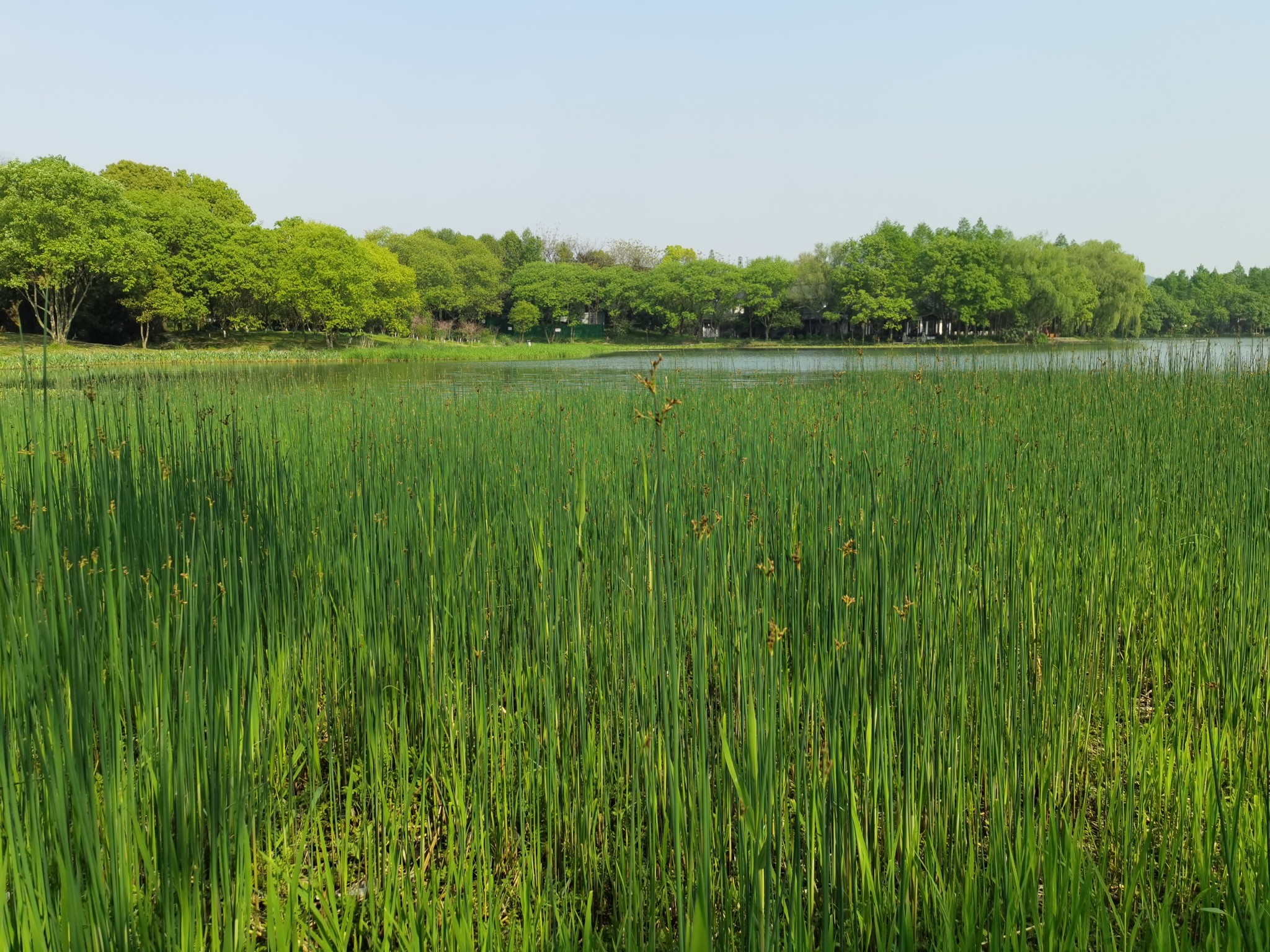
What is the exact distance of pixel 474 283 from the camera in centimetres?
5044

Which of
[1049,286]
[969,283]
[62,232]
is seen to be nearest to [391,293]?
[62,232]

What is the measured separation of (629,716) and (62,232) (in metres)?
32.3

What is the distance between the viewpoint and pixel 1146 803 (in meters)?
1.78

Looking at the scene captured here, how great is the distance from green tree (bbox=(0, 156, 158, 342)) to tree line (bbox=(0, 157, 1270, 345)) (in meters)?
0.06

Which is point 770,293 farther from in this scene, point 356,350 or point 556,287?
point 356,350

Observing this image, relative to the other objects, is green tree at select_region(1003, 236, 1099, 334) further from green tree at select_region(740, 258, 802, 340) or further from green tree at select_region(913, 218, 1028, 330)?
green tree at select_region(740, 258, 802, 340)

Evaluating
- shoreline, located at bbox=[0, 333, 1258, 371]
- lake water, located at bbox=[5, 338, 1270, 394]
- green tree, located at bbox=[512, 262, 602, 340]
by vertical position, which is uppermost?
green tree, located at bbox=[512, 262, 602, 340]

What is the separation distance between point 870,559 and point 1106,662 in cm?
106

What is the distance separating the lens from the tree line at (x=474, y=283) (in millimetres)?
27094

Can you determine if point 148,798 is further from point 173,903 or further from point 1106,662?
point 1106,662

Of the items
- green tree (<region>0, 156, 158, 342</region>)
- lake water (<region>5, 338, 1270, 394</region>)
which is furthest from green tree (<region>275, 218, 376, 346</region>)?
lake water (<region>5, 338, 1270, 394</region>)

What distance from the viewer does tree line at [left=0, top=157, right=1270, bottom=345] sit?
1067 inches

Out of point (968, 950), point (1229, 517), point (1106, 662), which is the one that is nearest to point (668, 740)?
point (968, 950)

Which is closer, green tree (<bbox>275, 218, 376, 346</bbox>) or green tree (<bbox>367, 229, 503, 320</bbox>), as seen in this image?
green tree (<bbox>275, 218, 376, 346</bbox>)
